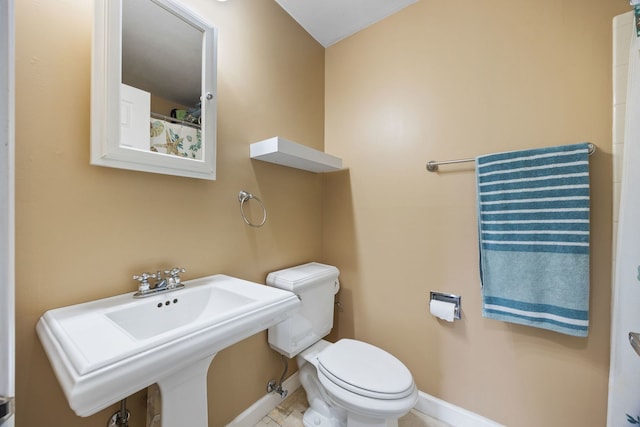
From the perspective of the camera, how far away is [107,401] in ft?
1.62

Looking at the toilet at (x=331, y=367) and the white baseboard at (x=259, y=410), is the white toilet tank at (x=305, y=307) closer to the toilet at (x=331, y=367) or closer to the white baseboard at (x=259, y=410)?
the toilet at (x=331, y=367)

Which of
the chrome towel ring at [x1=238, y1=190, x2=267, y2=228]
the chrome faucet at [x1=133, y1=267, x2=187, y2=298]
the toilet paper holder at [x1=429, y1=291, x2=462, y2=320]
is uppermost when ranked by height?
the chrome towel ring at [x1=238, y1=190, x2=267, y2=228]

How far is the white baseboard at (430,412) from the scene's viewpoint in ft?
4.21

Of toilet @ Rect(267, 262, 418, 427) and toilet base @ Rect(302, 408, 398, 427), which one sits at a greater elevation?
toilet @ Rect(267, 262, 418, 427)

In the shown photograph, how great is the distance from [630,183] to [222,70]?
5.57ft

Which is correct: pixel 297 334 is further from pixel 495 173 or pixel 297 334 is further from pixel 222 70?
pixel 222 70

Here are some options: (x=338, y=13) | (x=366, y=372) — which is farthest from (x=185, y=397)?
(x=338, y=13)

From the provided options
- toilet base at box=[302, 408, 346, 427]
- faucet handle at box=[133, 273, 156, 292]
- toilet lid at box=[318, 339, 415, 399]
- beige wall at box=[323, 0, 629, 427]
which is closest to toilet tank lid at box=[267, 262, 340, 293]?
beige wall at box=[323, 0, 629, 427]

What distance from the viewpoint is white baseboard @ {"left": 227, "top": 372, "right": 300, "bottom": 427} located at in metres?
1.26

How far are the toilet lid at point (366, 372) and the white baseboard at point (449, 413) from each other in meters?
0.50

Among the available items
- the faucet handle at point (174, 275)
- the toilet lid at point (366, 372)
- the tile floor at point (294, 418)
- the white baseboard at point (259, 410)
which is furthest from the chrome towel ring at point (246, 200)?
the tile floor at point (294, 418)

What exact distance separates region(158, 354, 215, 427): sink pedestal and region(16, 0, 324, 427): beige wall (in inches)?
11.5

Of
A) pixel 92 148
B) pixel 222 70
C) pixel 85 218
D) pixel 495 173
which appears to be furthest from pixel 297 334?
pixel 222 70

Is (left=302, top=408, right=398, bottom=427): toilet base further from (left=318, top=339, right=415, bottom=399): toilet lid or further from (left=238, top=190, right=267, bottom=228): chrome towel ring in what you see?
(left=238, top=190, right=267, bottom=228): chrome towel ring
